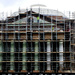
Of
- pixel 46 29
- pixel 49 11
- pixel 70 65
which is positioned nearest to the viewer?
pixel 70 65

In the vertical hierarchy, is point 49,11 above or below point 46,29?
above

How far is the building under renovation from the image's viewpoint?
23891mm

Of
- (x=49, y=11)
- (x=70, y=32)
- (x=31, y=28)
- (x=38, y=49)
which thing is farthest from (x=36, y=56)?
(x=49, y=11)

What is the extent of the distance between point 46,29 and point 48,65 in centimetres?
559

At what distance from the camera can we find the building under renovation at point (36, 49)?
2389 centimetres

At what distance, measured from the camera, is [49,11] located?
29.5m

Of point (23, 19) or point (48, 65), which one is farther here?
point (23, 19)

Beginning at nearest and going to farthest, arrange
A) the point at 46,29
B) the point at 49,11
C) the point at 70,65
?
1. the point at 70,65
2. the point at 46,29
3. the point at 49,11

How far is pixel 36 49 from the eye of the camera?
24.3 meters

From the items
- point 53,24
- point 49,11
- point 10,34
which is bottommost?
point 10,34

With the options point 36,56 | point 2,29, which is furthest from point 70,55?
point 2,29

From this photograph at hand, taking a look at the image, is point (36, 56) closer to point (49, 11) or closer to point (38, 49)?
point (38, 49)

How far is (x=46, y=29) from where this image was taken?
2527cm

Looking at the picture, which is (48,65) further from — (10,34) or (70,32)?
(10,34)
